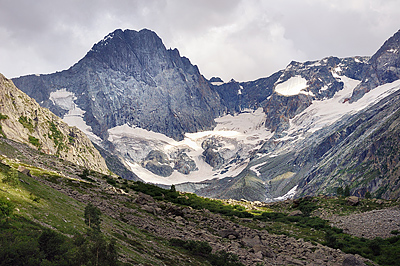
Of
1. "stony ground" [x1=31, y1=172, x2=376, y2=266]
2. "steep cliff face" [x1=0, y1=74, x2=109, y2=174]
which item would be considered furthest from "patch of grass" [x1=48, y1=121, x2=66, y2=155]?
"stony ground" [x1=31, y1=172, x2=376, y2=266]

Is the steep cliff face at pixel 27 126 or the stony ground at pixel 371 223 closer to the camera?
the stony ground at pixel 371 223

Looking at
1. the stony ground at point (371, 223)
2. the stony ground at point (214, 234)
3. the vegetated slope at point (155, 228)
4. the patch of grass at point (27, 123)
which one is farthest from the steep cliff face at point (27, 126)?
the stony ground at point (371, 223)

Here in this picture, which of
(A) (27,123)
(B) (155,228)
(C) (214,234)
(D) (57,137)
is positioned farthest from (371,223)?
(D) (57,137)

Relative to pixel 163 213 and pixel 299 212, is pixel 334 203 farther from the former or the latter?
pixel 163 213

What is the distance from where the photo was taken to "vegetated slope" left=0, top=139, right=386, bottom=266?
25641mm

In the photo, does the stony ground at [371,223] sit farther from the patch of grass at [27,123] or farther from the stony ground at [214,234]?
the patch of grass at [27,123]

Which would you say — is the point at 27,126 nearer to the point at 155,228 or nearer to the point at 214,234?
the point at 155,228

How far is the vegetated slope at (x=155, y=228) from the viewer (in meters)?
25.6

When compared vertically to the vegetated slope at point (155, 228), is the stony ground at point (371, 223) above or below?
below

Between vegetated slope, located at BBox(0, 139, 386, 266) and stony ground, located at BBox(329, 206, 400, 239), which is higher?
vegetated slope, located at BBox(0, 139, 386, 266)

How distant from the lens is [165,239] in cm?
3431

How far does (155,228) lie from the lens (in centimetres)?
3728

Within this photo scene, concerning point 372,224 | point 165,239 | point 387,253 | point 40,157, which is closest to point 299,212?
point 372,224

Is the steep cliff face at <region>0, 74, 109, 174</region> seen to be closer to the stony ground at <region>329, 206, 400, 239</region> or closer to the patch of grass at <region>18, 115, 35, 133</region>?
the patch of grass at <region>18, 115, 35, 133</region>
